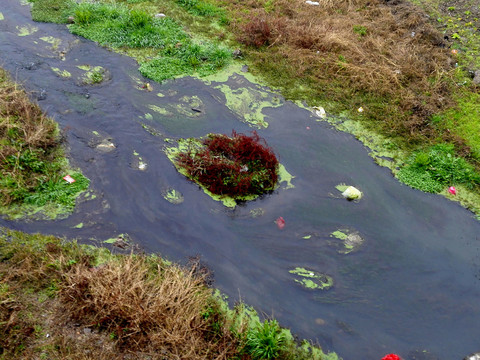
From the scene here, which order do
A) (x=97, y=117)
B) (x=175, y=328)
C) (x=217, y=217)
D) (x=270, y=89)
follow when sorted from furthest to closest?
(x=270, y=89) → (x=97, y=117) → (x=217, y=217) → (x=175, y=328)

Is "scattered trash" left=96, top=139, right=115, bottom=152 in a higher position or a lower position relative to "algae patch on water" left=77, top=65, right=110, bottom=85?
lower

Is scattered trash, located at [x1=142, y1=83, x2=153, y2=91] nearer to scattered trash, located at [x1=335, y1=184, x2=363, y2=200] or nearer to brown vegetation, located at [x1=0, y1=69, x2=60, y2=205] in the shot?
brown vegetation, located at [x1=0, y1=69, x2=60, y2=205]

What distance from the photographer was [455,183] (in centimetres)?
699

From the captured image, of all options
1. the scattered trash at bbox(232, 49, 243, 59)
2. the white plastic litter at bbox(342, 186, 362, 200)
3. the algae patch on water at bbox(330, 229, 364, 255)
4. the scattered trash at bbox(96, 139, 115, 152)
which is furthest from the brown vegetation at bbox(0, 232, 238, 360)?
the scattered trash at bbox(232, 49, 243, 59)

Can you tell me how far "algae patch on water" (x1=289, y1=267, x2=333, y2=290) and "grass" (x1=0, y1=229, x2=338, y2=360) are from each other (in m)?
0.86

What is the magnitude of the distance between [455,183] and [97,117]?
811 cm

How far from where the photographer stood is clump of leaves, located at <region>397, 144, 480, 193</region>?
6.94 metres

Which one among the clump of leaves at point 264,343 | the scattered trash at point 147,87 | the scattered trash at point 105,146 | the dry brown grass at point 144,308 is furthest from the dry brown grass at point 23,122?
the clump of leaves at point 264,343

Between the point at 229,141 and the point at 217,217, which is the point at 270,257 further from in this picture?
the point at 229,141

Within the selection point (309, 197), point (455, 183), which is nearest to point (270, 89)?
point (309, 197)

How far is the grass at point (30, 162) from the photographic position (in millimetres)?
6074

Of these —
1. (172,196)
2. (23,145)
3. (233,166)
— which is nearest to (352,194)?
(233,166)

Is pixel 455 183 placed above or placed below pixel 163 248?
above

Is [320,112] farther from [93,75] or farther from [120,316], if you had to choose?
[120,316]
